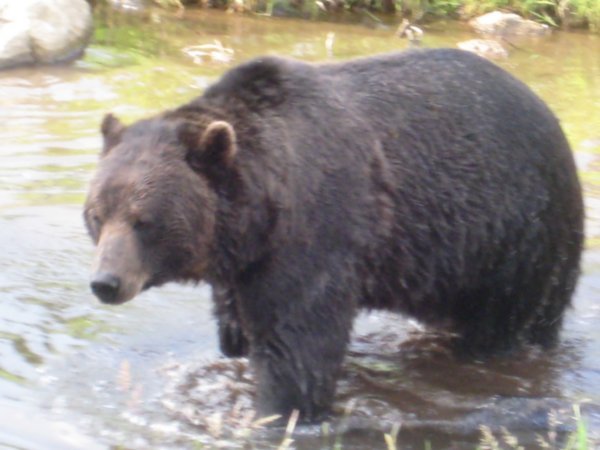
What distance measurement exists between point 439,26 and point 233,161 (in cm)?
1113

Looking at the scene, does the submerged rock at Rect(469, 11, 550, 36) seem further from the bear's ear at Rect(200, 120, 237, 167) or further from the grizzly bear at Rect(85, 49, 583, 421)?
the bear's ear at Rect(200, 120, 237, 167)

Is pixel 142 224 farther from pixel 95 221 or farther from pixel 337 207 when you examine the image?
pixel 337 207

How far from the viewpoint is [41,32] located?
1223 centimetres

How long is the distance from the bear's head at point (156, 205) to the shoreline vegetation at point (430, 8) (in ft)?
34.5

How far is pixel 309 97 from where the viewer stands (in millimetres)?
5480

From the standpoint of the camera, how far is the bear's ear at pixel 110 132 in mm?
5266

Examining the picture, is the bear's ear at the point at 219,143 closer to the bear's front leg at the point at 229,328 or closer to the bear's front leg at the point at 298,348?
the bear's front leg at the point at 298,348

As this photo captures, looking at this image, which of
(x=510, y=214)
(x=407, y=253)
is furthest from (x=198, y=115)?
(x=510, y=214)

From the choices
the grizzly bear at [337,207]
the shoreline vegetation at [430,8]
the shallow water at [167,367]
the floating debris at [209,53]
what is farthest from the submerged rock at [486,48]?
the grizzly bear at [337,207]

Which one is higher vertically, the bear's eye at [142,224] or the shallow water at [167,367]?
the bear's eye at [142,224]

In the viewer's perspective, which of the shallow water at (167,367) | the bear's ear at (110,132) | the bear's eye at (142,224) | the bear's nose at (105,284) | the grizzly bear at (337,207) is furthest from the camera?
the shallow water at (167,367)

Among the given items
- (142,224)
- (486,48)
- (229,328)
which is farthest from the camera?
(486,48)

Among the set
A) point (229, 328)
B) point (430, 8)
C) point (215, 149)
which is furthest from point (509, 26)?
point (215, 149)

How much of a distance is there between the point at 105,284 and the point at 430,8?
40.1 ft
